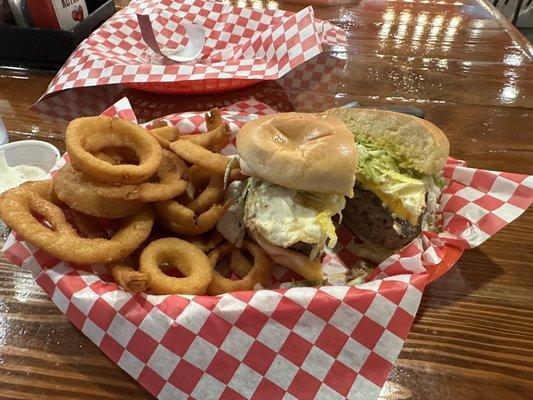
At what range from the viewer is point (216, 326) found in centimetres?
109

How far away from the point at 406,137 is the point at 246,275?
69 centimetres

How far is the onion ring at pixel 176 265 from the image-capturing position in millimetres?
1171

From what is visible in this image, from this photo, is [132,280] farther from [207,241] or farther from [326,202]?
[326,202]

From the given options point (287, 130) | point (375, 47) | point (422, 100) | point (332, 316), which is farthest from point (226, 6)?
point (332, 316)

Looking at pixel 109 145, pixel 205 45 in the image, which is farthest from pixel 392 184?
pixel 205 45

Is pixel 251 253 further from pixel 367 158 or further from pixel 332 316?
pixel 367 158

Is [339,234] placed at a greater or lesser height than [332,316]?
lesser

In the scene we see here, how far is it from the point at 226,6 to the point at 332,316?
94.2 inches

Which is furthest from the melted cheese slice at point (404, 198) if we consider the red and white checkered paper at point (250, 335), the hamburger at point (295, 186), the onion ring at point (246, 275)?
the onion ring at point (246, 275)

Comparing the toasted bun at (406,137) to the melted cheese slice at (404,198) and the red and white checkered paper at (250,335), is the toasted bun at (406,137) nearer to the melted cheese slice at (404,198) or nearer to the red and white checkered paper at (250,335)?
the melted cheese slice at (404,198)

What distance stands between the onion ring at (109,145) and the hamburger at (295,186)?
0.28 metres

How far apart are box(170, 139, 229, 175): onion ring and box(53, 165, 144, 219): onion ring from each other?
0.76 feet

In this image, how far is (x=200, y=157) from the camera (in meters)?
1.45

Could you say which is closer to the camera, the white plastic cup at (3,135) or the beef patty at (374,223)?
the beef patty at (374,223)
